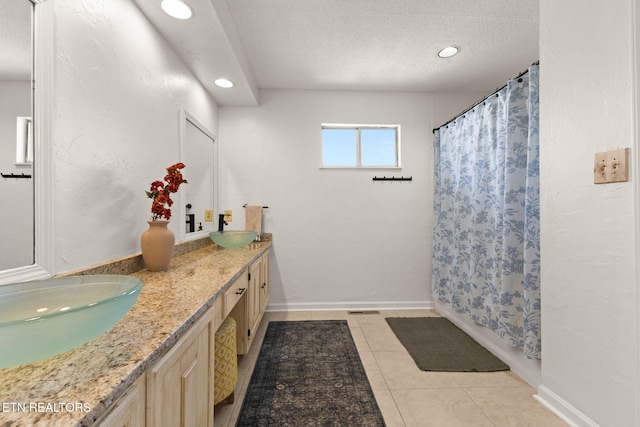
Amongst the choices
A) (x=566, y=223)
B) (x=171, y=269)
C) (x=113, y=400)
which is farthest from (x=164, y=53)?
(x=566, y=223)

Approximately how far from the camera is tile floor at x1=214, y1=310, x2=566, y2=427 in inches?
59.3

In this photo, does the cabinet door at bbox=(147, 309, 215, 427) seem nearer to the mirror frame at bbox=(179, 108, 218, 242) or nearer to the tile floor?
the tile floor

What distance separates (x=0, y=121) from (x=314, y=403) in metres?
1.86

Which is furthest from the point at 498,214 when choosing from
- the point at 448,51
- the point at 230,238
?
the point at 230,238

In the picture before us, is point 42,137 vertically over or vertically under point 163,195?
over

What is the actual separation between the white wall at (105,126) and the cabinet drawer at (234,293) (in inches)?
23.2

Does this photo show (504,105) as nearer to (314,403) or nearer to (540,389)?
(540,389)

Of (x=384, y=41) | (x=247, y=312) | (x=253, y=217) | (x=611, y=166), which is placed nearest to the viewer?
(x=611, y=166)

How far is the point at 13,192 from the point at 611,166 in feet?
7.51

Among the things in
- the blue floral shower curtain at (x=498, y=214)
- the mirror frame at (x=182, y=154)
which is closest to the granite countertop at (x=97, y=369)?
the mirror frame at (x=182, y=154)

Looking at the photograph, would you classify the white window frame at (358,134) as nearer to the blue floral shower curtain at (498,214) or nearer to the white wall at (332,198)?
the white wall at (332,198)

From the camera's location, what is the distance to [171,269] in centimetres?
155

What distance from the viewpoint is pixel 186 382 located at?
91 centimetres

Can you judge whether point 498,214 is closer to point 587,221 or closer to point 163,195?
point 587,221
